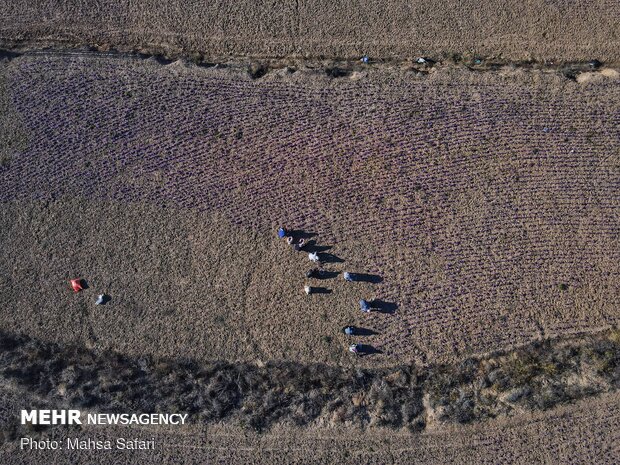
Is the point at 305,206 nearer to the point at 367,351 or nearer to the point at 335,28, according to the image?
the point at 367,351

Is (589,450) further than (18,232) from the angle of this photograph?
No

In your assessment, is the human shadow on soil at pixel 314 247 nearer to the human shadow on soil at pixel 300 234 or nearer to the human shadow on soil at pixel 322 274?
the human shadow on soil at pixel 300 234

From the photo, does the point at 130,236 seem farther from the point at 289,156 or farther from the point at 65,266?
the point at 289,156

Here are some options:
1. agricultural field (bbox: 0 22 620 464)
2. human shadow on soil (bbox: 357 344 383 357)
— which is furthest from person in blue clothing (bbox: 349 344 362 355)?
agricultural field (bbox: 0 22 620 464)

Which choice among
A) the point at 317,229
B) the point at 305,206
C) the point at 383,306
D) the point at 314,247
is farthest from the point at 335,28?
the point at 383,306

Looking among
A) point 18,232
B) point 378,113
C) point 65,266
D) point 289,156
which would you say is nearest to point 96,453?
point 65,266

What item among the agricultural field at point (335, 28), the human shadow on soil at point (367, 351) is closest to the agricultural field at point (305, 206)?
the human shadow on soil at point (367, 351)

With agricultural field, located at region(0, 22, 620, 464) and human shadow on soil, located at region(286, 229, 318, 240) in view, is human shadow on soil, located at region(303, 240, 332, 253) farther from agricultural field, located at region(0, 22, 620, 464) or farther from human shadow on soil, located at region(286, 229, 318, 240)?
human shadow on soil, located at region(286, 229, 318, 240)
